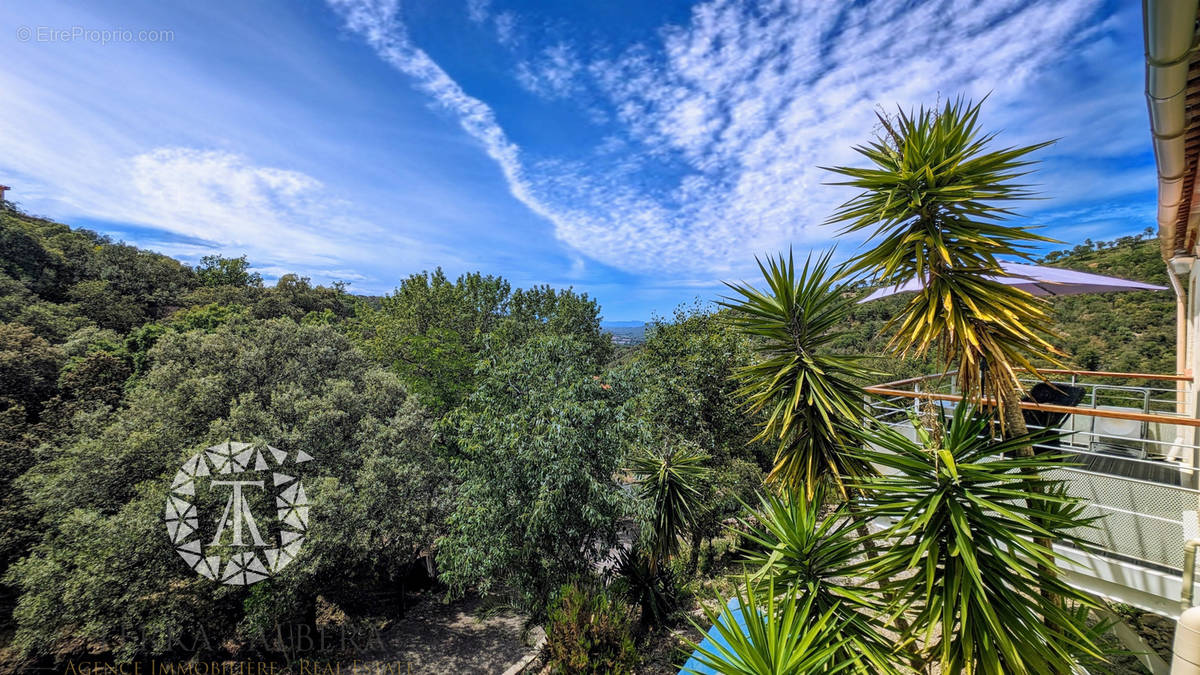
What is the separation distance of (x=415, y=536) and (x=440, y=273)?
1403cm

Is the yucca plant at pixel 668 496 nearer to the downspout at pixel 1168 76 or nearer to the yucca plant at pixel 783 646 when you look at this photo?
the yucca plant at pixel 783 646

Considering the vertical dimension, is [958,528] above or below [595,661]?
above

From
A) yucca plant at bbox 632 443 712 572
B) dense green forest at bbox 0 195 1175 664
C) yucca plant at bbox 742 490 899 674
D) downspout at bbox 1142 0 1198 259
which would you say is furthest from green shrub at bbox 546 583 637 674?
downspout at bbox 1142 0 1198 259

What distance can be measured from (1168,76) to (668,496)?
6857 millimetres

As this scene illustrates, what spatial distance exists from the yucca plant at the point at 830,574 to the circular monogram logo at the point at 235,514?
859cm

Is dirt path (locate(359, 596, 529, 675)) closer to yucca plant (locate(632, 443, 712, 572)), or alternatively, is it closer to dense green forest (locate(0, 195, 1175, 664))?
dense green forest (locate(0, 195, 1175, 664))

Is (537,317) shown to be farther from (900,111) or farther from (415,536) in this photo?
(900,111)

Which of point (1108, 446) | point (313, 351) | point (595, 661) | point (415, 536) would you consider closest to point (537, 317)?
point (313, 351)

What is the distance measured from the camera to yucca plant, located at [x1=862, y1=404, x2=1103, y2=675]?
8.36 ft

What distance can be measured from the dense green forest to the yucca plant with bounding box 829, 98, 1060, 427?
69.3 inches

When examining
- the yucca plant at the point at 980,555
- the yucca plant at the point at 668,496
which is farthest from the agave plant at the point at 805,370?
the yucca plant at the point at 668,496

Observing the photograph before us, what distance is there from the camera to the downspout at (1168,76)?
1.96 meters

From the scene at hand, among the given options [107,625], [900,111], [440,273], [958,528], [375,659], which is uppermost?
[440,273]

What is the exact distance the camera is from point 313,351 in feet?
39.4
